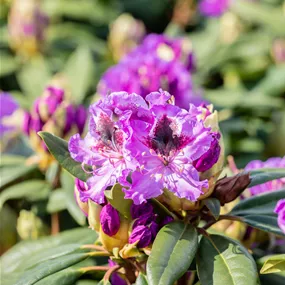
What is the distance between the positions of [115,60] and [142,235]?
163 centimetres

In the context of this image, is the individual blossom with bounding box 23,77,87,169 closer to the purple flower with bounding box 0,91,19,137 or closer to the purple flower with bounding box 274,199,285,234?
the purple flower with bounding box 0,91,19,137

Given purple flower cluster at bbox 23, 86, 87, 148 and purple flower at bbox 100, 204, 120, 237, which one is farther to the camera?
purple flower cluster at bbox 23, 86, 87, 148

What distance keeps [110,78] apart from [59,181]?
14.1 inches

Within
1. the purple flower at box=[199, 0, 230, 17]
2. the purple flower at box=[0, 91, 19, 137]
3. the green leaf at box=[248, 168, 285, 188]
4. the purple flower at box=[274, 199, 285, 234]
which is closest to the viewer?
the purple flower at box=[274, 199, 285, 234]

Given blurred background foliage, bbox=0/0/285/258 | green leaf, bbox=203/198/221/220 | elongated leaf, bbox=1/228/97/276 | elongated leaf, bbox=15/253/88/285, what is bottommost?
blurred background foliage, bbox=0/0/285/258

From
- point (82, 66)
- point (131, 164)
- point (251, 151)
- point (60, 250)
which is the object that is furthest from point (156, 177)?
point (82, 66)

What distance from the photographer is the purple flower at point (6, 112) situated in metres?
1.72

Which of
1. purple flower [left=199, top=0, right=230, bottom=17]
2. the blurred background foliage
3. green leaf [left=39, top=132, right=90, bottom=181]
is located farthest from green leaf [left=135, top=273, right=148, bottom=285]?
purple flower [left=199, top=0, right=230, bottom=17]

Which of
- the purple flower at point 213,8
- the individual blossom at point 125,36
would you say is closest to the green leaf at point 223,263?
the individual blossom at point 125,36

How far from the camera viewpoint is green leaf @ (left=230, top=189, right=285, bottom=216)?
1.16 meters

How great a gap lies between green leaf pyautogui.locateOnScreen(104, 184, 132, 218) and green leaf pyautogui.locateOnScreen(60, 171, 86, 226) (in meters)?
0.25

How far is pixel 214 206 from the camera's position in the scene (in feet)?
3.37

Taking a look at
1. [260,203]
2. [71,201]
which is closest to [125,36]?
[71,201]

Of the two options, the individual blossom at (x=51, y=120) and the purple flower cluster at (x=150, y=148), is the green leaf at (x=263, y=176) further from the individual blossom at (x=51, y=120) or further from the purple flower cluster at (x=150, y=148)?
A: the individual blossom at (x=51, y=120)
